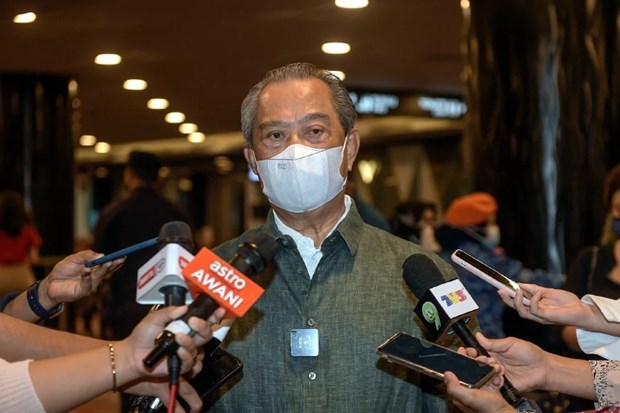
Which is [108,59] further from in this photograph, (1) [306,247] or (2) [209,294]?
(2) [209,294]

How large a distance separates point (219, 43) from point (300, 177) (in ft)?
25.2

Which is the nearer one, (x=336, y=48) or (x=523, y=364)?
(x=523, y=364)

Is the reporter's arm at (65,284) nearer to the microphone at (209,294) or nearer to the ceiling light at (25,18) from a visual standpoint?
the microphone at (209,294)

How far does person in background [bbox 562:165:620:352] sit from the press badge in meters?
2.27

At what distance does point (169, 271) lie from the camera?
80.0 inches

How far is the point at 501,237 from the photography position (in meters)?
6.83

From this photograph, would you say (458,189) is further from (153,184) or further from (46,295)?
(46,295)

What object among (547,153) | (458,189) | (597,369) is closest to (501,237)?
(547,153)

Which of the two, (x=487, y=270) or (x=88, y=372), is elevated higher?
(x=487, y=270)

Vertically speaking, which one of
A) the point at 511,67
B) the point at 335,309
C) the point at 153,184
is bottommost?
the point at 335,309

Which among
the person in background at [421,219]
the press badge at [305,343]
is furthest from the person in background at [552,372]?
the person in background at [421,219]

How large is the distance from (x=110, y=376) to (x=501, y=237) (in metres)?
4.92

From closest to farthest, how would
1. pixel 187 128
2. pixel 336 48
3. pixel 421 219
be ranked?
pixel 336 48, pixel 421 219, pixel 187 128

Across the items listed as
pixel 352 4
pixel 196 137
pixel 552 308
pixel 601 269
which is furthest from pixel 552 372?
pixel 196 137
